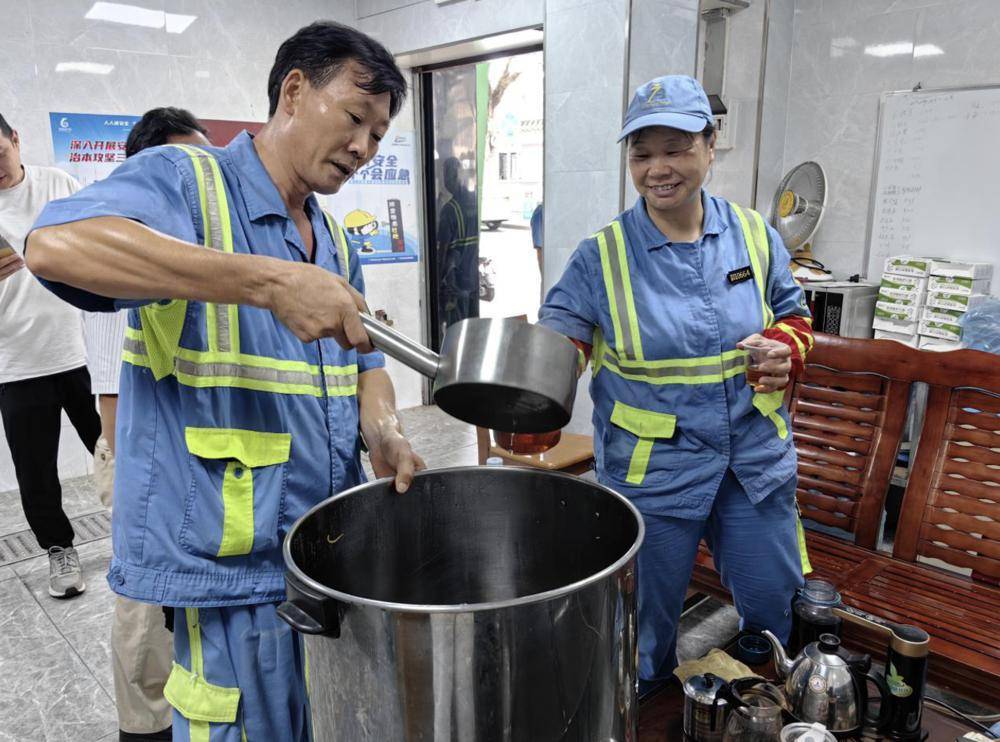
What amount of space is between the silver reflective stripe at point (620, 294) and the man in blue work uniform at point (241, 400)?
2.24ft

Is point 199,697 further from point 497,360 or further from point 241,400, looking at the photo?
point 497,360

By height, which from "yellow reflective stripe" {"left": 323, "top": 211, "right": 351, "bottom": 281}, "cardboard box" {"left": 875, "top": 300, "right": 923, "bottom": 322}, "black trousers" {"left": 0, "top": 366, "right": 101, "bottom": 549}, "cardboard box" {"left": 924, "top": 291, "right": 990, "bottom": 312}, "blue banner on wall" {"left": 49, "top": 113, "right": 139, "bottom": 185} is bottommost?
"black trousers" {"left": 0, "top": 366, "right": 101, "bottom": 549}

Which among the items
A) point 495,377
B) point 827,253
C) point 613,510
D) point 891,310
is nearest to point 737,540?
point 613,510

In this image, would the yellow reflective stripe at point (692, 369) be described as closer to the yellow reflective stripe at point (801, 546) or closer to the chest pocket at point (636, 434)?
the chest pocket at point (636, 434)

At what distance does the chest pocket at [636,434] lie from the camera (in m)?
1.58

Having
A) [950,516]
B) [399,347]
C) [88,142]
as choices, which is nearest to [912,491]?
[950,516]

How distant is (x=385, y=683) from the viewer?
731 millimetres

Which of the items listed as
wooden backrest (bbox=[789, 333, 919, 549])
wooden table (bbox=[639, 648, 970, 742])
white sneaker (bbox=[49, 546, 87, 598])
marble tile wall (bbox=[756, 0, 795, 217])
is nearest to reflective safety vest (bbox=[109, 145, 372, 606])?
wooden table (bbox=[639, 648, 970, 742])

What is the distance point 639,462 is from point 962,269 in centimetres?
251

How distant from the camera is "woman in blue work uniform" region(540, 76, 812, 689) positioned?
1.58m

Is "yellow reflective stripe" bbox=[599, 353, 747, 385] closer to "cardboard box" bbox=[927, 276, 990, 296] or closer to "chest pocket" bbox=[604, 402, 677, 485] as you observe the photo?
"chest pocket" bbox=[604, 402, 677, 485]

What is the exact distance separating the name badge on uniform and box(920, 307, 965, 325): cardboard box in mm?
2202

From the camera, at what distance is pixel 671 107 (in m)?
1.56

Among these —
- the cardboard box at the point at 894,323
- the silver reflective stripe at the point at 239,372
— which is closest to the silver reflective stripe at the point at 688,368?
the silver reflective stripe at the point at 239,372
